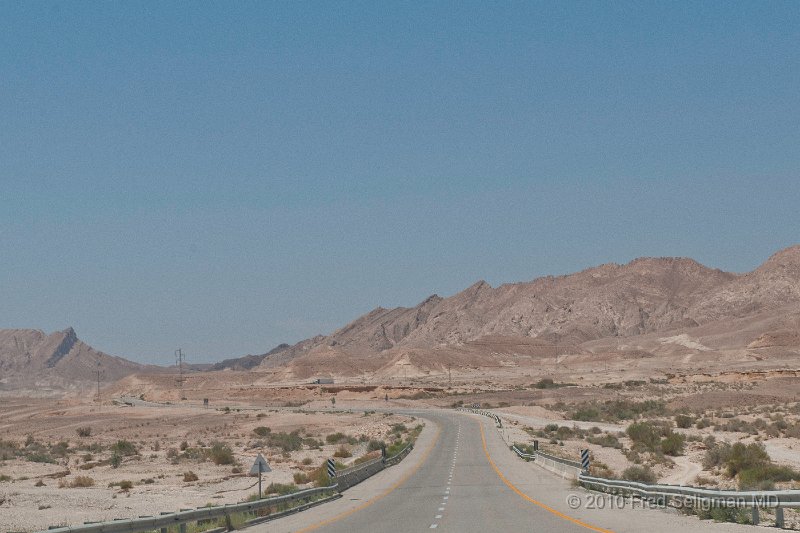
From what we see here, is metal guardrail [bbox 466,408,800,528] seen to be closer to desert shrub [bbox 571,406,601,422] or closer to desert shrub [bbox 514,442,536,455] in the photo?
desert shrub [bbox 514,442,536,455]

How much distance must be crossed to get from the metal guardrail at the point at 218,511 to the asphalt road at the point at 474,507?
51 centimetres

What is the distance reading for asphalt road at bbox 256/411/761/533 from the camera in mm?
19547

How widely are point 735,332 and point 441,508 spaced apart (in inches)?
6914

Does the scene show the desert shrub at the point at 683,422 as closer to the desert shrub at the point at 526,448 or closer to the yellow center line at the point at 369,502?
the desert shrub at the point at 526,448

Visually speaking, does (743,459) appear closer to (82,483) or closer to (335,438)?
(82,483)

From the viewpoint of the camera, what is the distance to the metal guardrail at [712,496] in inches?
694

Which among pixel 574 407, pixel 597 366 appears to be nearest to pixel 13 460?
pixel 574 407

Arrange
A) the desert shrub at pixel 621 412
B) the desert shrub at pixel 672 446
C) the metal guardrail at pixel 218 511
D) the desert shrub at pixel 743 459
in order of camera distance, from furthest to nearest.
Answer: the desert shrub at pixel 621 412 < the desert shrub at pixel 672 446 < the desert shrub at pixel 743 459 < the metal guardrail at pixel 218 511

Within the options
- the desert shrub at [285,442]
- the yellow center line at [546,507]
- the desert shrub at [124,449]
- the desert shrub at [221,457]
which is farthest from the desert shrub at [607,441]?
the desert shrub at [124,449]

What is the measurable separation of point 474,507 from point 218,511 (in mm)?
6326

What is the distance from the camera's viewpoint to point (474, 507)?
24156 millimetres

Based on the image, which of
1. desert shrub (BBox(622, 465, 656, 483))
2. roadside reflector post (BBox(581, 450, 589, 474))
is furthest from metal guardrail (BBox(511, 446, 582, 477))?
desert shrub (BBox(622, 465, 656, 483))

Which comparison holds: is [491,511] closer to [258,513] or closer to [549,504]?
[549,504]

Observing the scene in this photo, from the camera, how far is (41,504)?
3312 cm
